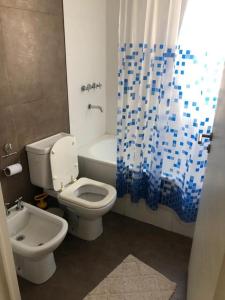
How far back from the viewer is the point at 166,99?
1.93 metres

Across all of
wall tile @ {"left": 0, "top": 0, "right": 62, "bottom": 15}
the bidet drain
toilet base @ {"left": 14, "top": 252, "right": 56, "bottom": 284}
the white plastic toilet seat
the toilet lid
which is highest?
wall tile @ {"left": 0, "top": 0, "right": 62, "bottom": 15}

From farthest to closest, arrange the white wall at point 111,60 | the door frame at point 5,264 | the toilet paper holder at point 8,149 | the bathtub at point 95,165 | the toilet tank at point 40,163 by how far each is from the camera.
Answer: the white wall at point 111,60 → the bathtub at point 95,165 → the toilet tank at point 40,163 → the toilet paper holder at point 8,149 → the door frame at point 5,264

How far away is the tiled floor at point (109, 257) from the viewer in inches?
68.2

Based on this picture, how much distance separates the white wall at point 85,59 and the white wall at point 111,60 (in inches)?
1.8

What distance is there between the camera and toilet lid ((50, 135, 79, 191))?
6.53 ft

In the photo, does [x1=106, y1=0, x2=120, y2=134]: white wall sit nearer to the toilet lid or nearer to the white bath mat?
the toilet lid

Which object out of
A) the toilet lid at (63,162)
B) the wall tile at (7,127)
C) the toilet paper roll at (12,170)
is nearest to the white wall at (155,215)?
the toilet lid at (63,162)

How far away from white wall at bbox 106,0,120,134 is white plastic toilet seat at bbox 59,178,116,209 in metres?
1.01

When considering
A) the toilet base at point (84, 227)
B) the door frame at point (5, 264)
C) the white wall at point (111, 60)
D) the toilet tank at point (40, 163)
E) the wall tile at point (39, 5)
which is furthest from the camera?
the white wall at point (111, 60)

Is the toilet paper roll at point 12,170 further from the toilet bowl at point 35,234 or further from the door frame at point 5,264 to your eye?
the door frame at point 5,264

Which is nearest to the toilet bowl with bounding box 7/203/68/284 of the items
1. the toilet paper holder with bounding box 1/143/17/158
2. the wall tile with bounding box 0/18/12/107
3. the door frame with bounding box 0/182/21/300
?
the toilet paper holder with bounding box 1/143/17/158

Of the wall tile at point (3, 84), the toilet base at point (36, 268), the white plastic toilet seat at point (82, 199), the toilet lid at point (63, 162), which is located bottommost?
the toilet base at point (36, 268)

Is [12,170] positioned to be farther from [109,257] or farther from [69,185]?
[109,257]

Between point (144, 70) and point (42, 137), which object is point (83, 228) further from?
point (144, 70)
